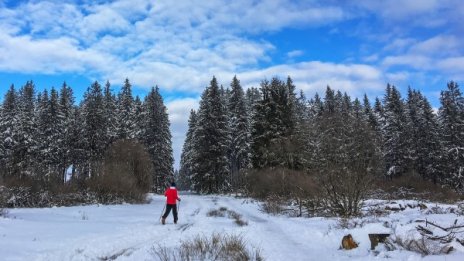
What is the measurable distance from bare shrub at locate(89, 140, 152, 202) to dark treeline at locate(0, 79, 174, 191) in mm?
14428

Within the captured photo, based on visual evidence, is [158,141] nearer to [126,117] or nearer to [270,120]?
[126,117]

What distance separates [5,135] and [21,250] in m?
48.3

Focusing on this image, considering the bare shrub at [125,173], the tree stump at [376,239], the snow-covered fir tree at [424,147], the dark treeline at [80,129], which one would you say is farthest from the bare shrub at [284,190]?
the snow-covered fir tree at [424,147]

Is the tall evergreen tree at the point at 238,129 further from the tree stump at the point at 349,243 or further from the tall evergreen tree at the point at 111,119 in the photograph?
the tree stump at the point at 349,243

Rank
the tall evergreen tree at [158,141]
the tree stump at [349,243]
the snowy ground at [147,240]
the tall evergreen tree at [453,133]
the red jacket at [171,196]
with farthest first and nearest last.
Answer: the tall evergreen tree at [158,141]
the tall evergreen tree at [453,133]
the red jacket at [171,196]
the tree stump at [349,243]
the snowy ground at [147,240]

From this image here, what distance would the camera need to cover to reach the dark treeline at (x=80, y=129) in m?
51.1

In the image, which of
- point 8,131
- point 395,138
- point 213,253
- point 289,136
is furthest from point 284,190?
point 8,131

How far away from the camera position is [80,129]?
5509cm

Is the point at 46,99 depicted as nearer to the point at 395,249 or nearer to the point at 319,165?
the point at 319,165

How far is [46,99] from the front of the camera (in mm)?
57812

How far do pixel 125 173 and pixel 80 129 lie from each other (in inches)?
1167

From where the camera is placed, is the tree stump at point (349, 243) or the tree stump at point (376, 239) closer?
the tree stump at point (376, 239)

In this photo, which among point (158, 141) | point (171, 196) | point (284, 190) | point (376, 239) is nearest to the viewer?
point (376, 239)

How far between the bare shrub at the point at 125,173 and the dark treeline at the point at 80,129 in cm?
1443
